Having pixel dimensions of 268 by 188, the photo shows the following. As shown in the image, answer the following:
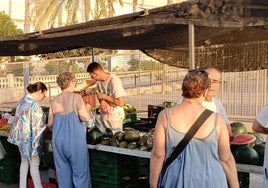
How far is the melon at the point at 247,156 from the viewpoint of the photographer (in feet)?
14.4

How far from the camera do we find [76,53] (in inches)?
1059

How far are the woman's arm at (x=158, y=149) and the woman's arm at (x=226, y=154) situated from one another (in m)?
0.44

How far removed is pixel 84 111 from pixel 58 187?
123 cm

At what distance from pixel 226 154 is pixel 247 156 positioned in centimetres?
113

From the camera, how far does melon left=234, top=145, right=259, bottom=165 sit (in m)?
4.39

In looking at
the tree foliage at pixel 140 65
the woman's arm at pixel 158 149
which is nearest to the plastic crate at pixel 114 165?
the woman's arm at pixel 158 149

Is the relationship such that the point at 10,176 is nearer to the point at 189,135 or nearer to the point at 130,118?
the point at 130,118

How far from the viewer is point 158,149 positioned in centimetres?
335

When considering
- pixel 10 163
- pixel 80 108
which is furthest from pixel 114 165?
pixel 10 163

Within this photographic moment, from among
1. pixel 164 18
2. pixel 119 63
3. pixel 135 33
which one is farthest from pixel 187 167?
pixel 119 63

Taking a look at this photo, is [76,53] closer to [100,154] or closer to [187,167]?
[100,154]

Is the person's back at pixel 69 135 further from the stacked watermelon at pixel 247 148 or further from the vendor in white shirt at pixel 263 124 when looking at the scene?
the vendor in white shirt at pixel 263 124

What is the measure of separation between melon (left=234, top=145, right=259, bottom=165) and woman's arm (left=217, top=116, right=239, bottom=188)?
3.24 feet

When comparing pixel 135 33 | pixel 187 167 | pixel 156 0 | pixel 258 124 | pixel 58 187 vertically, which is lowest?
pixel 58 187
